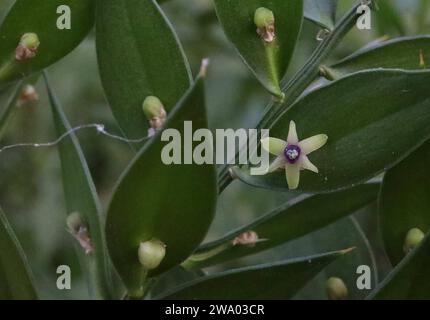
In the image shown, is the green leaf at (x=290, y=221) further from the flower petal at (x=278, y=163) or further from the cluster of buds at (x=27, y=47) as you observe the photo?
the cluster of buds at (x=27, y=47)

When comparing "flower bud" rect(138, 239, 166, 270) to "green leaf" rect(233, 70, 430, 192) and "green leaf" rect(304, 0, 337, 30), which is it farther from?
"green leaf" rect(304, 0, 337, 30)

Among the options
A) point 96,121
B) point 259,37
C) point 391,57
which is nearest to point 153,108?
point 259,37

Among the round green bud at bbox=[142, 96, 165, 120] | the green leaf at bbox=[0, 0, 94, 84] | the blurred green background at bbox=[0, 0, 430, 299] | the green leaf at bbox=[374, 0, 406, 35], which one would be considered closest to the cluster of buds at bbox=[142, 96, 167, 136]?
the round green bud at bbox=[142, 96, 165, 120]

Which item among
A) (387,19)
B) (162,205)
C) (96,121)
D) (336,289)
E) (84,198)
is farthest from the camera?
(96,121)

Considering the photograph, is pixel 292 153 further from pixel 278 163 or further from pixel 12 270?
pixel 12 270

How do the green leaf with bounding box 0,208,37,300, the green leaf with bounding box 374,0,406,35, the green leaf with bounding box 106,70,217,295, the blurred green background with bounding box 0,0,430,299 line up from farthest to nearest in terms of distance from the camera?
the blurred green background with bounding box 0,0,430,299
the green leaf with bounding box 374,0,406,35
the green leaf with bounding box 0,208,37,300
the green leaf with bounding box 106,70,217,295
